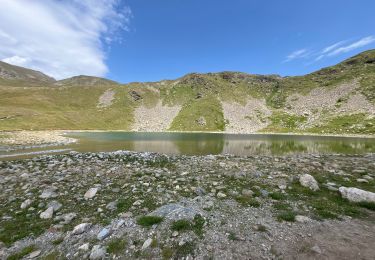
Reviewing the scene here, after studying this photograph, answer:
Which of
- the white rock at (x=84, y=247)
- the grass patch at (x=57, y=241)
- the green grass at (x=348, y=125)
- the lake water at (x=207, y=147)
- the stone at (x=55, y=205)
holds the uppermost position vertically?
the green grass at (x=348, y=125)

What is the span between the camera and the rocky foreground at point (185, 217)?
670 centimetres

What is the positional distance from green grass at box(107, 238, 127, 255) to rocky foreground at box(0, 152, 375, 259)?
0.11 ft

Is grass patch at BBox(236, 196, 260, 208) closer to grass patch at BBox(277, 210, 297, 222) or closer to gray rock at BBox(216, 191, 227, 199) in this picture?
gray rock at BBox(216, 191, 227, 199)

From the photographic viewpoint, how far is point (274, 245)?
6.88 meters

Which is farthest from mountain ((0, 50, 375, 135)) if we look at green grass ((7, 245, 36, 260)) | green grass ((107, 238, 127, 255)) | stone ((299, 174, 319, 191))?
green grass ((7, 245, 36, 260))

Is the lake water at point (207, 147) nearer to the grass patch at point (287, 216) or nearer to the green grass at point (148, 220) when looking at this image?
the grass patch at point (287, 216)

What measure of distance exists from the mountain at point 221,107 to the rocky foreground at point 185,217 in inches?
4252

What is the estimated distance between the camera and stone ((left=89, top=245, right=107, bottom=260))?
6.40m

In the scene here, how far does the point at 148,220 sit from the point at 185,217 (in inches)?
62.7

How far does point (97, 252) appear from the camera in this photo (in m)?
6.53

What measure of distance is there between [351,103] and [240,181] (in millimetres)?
154833

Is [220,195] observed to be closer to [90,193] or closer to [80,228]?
[80,228]

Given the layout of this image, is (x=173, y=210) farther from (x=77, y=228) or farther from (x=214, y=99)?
(x=214, y=99)

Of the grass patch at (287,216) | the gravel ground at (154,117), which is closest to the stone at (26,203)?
the grass patch at (287,216)
